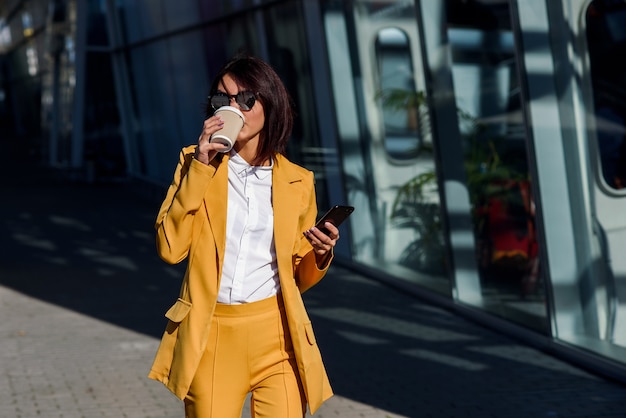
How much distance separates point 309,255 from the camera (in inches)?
143

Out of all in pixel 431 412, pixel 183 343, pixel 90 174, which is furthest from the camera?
pixel 90 174

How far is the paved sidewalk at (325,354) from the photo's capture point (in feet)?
21.2

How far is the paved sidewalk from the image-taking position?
6.48 meters

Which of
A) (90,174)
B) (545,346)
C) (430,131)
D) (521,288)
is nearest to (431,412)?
(545,346)

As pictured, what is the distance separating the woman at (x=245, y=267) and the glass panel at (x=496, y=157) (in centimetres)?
465

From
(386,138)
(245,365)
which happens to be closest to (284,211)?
(245,365)

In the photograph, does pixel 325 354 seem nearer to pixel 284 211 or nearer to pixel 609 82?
pixel 609 82

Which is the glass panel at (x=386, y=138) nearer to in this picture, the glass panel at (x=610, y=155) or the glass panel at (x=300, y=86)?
the glass panel at (x=300, y=86)

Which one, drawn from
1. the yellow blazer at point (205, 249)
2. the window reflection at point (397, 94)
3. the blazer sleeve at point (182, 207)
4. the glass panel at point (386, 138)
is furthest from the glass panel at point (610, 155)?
the blazer sleeve at point (182, 207)

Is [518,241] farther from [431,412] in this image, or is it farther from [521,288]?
[431,412]

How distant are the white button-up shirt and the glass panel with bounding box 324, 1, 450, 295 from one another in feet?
20.4

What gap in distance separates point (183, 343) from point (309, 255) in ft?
1.52

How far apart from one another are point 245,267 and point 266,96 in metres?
0.50

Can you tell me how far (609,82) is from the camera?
699 cm
